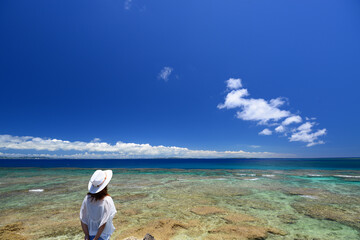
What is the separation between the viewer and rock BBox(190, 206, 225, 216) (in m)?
10.1

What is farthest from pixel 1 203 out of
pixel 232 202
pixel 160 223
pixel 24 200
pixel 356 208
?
pixel 356 208

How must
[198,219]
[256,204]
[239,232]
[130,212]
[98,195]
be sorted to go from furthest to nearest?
[256,204], [130,212], [198,219], [239,232], [98,195]

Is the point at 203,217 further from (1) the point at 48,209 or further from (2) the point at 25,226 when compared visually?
(1) the point at 48,209

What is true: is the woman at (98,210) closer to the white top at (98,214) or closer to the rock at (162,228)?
the white top at (98,214)

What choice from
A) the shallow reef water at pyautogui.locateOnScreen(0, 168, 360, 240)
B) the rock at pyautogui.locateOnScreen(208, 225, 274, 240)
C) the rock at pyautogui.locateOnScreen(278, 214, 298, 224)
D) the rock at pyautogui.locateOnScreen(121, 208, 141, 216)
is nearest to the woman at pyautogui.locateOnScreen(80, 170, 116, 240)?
the shallow reef water at pyautogui.locateOnScreen(0, 168, 360, 240)

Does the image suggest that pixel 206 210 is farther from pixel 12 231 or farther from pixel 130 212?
pixel 12 231

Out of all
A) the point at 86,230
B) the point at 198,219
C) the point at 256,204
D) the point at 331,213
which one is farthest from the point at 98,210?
the point at 331,213

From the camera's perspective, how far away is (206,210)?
420 inches

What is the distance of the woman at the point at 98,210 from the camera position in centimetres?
333

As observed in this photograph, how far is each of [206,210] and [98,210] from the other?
882 cm

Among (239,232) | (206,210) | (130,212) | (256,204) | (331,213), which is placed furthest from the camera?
(256,204)

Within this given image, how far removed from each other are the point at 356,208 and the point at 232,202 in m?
8.12

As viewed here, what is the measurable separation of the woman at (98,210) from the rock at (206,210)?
7822 millimetres

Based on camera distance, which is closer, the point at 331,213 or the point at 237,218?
the point at 237,218
